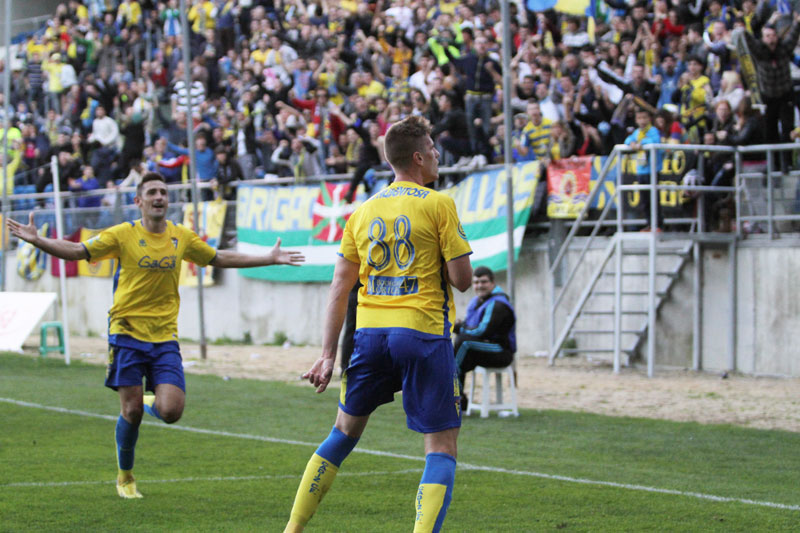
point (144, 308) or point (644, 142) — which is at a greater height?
point (644, 142)

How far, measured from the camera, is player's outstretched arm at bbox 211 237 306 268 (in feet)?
27.9

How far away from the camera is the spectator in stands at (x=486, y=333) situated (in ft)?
40.9

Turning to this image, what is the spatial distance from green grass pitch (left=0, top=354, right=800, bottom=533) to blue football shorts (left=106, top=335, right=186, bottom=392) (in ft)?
2.60

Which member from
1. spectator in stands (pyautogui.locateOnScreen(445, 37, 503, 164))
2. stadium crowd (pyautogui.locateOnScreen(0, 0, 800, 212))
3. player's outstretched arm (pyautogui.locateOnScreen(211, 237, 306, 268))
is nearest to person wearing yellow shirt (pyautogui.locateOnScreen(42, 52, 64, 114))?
stadium crowd (pyautogui.locateOnScreen(0, 0, 800, 212))

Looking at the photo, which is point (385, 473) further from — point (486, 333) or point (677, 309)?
point (677, 309)

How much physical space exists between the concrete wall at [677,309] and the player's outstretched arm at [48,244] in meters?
10.8

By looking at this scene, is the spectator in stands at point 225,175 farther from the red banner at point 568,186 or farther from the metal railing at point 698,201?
the metal railing at point 698,201

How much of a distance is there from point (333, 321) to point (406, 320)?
15.0 inches

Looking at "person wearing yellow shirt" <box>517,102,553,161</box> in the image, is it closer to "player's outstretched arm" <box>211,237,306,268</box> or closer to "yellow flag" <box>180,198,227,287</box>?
"yellow flag" <box>180,198,227,287</box>

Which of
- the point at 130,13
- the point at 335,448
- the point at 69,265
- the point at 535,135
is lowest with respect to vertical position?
the point at 69,265

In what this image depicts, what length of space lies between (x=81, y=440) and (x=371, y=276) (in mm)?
6325

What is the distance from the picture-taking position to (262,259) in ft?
28.2

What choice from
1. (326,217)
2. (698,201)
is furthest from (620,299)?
(326,217)

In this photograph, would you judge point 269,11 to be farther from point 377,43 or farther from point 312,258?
point 312,258
